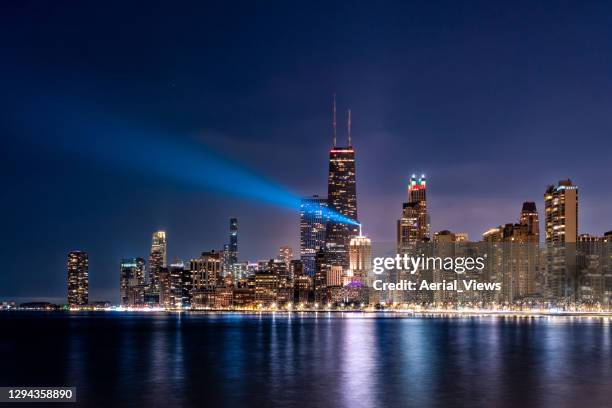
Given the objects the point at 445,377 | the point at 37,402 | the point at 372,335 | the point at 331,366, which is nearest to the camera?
the point at 37,402

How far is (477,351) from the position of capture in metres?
80.9

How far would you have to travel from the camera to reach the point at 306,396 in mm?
48125

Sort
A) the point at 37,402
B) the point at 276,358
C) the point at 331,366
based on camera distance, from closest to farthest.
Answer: the point at 37,402 → the point at 331,366 → the point at 276,358

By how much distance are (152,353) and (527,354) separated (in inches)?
1523

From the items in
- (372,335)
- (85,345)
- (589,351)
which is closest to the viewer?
(589,351)

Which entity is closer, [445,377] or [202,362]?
[445,377]

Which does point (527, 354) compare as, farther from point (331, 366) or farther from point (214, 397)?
point (214, 397)

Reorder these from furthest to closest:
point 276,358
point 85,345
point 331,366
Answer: point 85,345, point 276,358, point 331,366

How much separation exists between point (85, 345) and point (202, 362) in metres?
35.3

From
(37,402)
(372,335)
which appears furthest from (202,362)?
(372,335)

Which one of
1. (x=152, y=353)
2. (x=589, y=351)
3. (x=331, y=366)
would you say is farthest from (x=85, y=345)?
(x=589, y=351)

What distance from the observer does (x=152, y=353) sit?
269ft

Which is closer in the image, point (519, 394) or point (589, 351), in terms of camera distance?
point (519, 394)

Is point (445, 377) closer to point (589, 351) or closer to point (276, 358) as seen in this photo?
point (276, 358)
